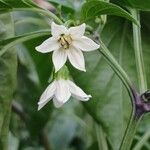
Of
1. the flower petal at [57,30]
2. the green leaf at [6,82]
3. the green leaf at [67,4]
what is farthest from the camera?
the green leaf at [67,4]

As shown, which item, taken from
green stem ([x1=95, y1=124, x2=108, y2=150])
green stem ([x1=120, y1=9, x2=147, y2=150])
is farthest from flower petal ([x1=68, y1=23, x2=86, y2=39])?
green stem ([x1=95, y1=124, x2=108, y2=150])

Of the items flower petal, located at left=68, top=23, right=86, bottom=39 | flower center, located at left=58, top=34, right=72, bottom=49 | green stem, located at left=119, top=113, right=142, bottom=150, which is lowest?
green stem, located at left=119, top=113, right=142, bottom=150

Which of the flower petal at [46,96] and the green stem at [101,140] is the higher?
the flower petal at [46,96]

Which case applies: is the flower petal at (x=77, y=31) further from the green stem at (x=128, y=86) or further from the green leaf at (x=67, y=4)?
the green leaf at (x=67, y=4)

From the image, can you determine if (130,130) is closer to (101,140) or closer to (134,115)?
(134,115)

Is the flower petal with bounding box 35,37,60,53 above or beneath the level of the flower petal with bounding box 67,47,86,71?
above

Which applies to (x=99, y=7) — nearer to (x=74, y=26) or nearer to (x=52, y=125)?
(x=74, y=26)

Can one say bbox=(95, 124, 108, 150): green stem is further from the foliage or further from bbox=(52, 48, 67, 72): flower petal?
bbox=(52, 48, 67, 72): flower petal

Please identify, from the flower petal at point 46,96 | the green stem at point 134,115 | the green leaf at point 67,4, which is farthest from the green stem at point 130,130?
the green leaf at point 67,4
